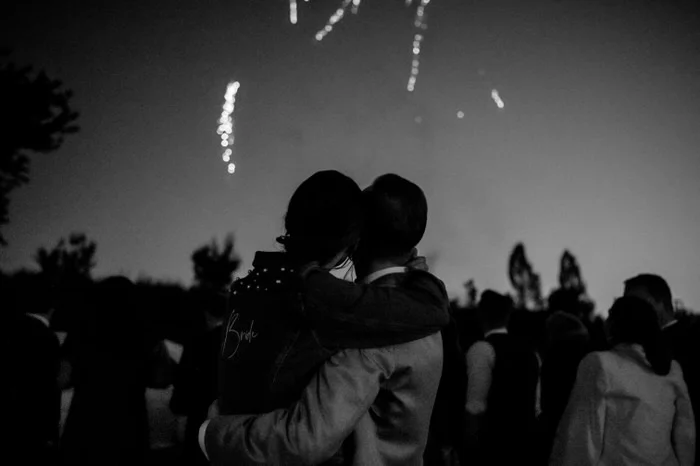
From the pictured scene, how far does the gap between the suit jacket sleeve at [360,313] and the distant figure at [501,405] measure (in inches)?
135

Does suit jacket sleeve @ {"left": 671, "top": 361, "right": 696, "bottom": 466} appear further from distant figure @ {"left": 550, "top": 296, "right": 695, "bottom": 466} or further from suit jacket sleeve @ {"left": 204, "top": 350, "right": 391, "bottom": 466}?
suit jacket sleeve @ {"left": 204, "top": 350, "right": 391, "bottom": 466}

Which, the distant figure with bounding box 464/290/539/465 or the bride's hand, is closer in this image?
the bride's hand

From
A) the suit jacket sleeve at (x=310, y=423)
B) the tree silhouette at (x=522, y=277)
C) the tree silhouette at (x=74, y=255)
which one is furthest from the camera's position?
the tree silhouette at (x=522, y=277)

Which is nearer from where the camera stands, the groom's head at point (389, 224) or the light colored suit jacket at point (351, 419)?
the light colored suit jacket at point (351, 419)

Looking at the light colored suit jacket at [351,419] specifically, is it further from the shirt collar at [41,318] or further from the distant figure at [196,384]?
the shirt collar at [41,318]

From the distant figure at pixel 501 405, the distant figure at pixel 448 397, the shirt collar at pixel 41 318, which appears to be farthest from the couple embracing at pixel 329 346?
the distant figure at pixel 501 405

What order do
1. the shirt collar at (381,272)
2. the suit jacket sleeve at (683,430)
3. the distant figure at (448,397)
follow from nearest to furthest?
the shirt collar at (381,272) < the suit jacket sleeve at (683,430) < the distant figure at (448,397)

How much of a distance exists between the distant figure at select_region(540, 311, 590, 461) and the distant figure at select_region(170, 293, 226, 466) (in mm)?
2933

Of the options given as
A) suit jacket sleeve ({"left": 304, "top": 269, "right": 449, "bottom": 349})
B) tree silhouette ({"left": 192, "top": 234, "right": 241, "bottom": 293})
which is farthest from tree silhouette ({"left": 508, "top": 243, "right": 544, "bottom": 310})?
suit jacket sleeve ({"left": 304, "top": 269, "right": 449, "bottom": 349})

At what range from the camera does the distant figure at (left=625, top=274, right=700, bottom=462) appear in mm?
3969

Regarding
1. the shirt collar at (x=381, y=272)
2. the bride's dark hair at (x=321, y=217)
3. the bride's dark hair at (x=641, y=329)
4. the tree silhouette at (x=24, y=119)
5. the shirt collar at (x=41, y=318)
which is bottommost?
the shirt collar at (x=41, y=318)

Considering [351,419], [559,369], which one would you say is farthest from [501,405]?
[351,419]

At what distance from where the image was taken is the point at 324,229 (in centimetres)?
159

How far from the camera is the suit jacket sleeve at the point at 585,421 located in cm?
310
